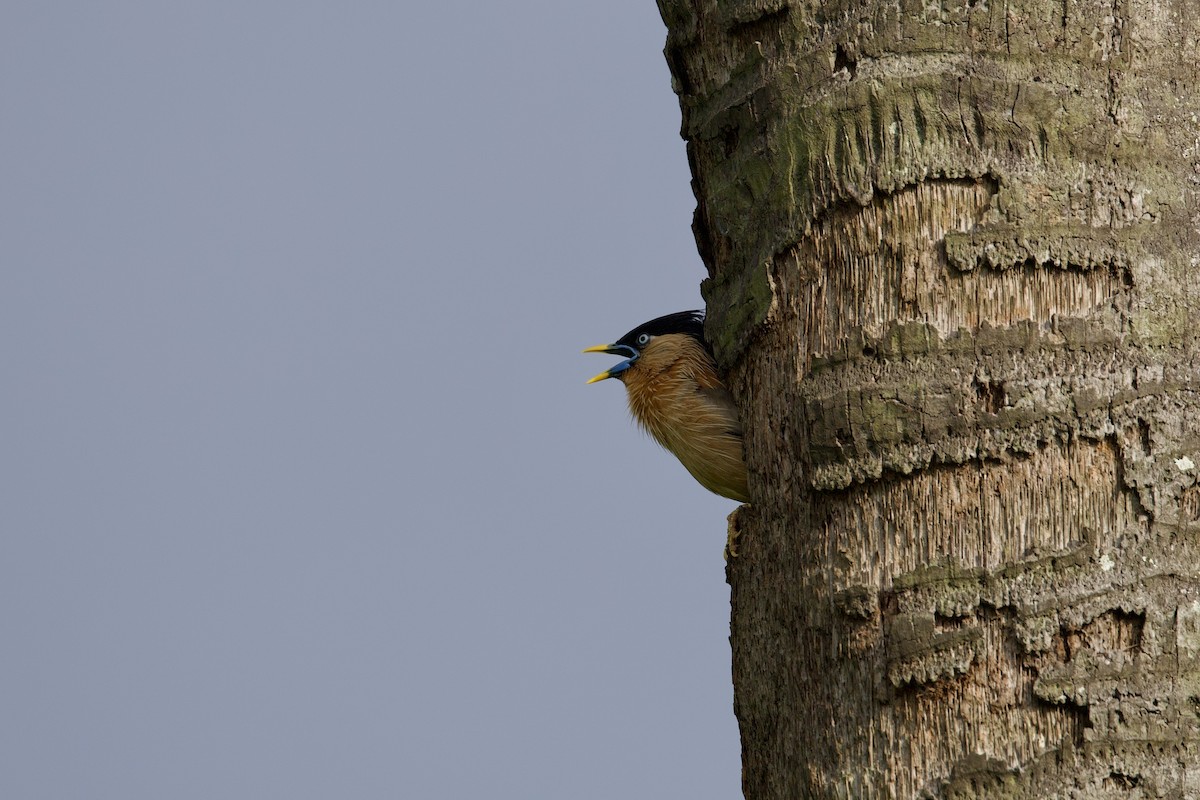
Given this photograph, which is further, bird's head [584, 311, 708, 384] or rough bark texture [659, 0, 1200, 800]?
bird's head [584, 311, 708, 384]

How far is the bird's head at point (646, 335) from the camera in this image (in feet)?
20.8

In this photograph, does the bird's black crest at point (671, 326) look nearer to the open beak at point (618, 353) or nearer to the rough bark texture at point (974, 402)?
the open beak at point (618, 353)

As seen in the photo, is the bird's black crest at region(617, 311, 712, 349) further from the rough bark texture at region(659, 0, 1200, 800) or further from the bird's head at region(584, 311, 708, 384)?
the rough bark texture at region(659, 0, 1200, 800)

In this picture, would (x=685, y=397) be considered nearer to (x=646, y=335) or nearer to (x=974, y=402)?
(x=646, y=335)

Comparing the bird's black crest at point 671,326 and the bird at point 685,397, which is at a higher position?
the bird's black crest at point 671,326

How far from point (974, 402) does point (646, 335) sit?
3360 mm

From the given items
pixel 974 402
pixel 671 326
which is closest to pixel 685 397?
pixel 671 326

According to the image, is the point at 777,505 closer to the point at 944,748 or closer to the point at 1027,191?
the point at 944,748

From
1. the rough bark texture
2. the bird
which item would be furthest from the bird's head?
the rough bark texture

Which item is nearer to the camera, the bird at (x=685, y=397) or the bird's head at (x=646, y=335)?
the bird at (x=685, y=397)

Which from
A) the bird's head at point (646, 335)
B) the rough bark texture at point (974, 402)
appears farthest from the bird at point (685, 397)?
the rough bark texture at point (974, 402)

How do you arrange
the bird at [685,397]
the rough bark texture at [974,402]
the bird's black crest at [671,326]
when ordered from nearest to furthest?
the rough bark texture at [974,402] < the bird at [685,397] < the bird's black crest at [671,326]

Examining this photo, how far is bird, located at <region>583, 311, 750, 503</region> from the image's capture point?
529cm

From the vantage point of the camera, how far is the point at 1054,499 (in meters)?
3.06
